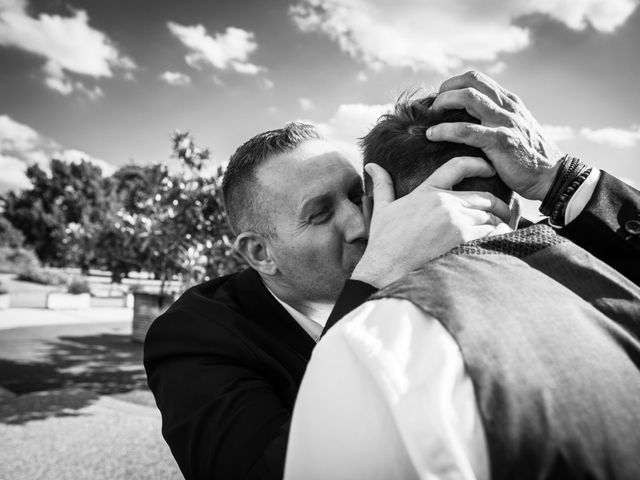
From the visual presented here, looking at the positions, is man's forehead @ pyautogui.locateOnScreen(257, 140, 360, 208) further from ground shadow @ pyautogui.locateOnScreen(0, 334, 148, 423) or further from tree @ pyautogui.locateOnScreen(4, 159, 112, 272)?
tree @ pyautogui.locateOnScreen(4, 159, 112, 272)

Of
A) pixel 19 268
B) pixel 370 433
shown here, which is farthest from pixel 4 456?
pixel 19 268

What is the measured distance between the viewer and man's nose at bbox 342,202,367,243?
2.09 metres

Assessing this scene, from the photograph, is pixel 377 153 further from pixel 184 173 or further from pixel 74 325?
pixel 74 325

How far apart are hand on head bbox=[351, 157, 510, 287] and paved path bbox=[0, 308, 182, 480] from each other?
3.90 metres

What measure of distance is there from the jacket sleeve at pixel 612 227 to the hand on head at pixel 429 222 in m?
0.44

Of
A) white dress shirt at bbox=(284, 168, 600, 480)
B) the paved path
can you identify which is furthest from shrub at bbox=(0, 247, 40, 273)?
white dress shirt at bbox=(284, 168, 600, 480)

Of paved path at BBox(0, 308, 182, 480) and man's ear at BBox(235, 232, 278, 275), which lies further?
paved path at BBox(0, 308, 182, 480)

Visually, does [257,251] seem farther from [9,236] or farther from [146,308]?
[9,236]

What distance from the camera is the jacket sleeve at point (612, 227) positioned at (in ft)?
5.32

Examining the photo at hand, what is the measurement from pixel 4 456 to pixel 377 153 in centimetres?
499

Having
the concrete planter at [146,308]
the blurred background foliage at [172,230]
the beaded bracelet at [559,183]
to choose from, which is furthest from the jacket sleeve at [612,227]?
the concrete planter at [146,308]

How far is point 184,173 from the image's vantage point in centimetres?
759

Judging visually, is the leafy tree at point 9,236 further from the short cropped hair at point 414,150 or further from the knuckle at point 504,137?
the knuckle at point 504,137

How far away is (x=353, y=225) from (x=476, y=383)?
Answer: 144 cm
